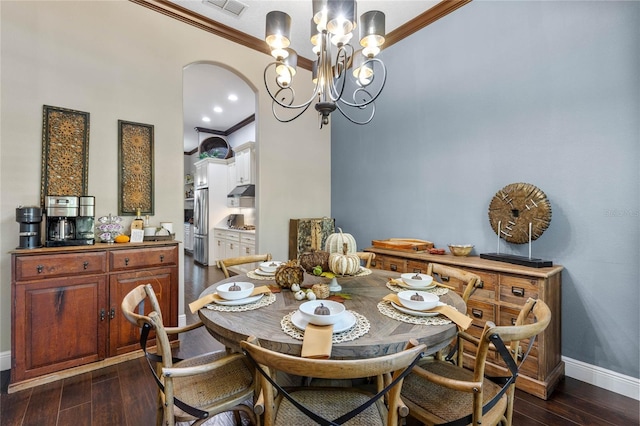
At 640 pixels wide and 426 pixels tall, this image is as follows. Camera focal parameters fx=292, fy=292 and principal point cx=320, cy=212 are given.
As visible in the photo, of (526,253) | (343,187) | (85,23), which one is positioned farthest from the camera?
(343,187)

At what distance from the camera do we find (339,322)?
1.17m

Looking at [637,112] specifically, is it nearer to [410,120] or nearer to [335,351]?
[410,120]

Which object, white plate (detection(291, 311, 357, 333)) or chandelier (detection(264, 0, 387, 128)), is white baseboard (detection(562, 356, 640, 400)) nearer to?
white plate (detection(291, 311, 357, 333))

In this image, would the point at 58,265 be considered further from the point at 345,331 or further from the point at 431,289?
the point at 431,289

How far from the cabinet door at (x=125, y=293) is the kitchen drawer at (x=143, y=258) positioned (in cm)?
6

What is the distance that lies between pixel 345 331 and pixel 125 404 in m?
1.77

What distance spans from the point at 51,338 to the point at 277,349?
2140 millimetres

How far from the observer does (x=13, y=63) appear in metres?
2.35

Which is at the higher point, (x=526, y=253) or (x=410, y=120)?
(x=410, y=120)

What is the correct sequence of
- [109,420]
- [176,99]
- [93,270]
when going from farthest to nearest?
[176,99]
[93,270]
[109,420]

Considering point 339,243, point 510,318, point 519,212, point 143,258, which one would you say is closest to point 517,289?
point 510,318

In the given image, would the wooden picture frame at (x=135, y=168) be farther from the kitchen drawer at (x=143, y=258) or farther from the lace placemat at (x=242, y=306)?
the lace placemat at (x=242, y=306)

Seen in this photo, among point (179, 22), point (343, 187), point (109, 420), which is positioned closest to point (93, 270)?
point (109, 420)

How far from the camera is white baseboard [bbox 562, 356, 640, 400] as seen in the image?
1.98 m
